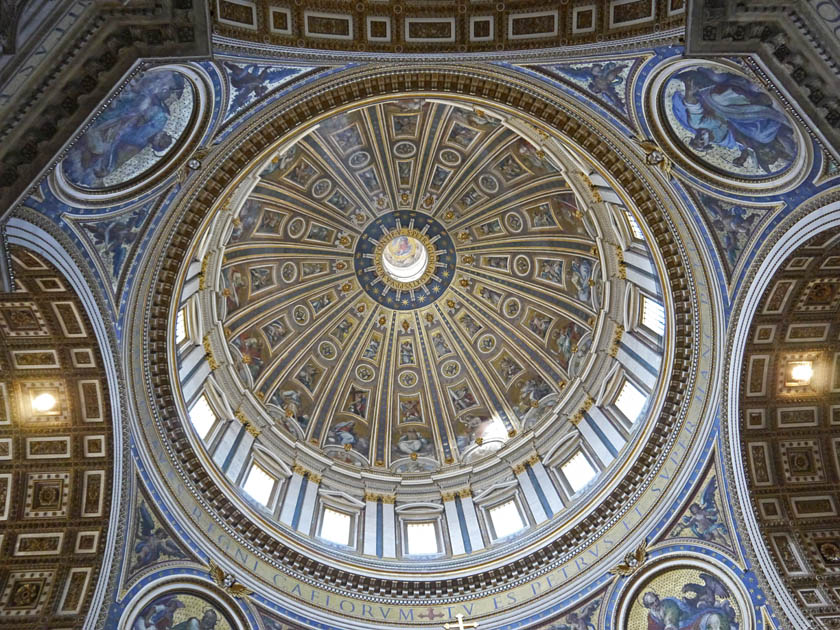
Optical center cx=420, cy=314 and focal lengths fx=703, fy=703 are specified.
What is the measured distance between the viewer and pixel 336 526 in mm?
23922

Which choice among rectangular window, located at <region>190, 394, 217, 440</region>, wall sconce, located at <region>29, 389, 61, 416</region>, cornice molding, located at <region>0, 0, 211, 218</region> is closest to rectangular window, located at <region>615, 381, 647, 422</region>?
rectangular window, located at <region>190, 394, 217, 440</region>

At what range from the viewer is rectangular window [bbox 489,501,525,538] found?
76.9 feet

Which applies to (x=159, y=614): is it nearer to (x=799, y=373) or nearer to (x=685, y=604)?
(x=685, y=604)

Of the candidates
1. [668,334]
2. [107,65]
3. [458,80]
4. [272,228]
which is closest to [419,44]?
[458,80]

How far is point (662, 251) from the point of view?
17750 millimetres

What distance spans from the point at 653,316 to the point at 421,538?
10827mm

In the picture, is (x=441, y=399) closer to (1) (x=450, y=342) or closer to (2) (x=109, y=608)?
(1) (x=450, y=342)

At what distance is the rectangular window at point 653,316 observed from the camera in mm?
21203

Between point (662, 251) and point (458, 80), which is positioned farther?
point (662, 251)

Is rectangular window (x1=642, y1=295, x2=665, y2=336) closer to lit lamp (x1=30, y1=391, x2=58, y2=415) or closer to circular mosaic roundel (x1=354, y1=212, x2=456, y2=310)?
circular mosaic roundel (x1=354, y1=212, x2=456, y2=310)

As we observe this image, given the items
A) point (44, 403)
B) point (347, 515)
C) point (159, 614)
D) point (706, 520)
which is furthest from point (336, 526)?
point (706, 520)

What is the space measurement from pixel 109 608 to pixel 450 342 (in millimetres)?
20054

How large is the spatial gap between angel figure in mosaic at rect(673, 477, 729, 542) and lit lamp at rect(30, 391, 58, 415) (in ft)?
51.1

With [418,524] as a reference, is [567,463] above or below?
above
